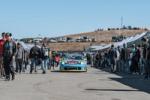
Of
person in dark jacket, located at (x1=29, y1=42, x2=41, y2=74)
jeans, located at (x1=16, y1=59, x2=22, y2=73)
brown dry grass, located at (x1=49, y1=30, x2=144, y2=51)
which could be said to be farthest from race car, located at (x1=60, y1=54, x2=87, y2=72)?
brown dry grass, located at (x1=49, y1=30, x2=144, y2=51)

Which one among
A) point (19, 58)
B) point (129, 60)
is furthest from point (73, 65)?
point (19, 58)

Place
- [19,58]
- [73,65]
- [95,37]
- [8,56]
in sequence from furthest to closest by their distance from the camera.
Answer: [95,37] → [73,65] → [19,58] → [8,56]

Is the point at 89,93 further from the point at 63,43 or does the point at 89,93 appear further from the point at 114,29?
the point at 114,29

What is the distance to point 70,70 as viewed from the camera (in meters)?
34.0

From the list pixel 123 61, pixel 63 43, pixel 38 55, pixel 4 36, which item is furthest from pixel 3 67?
pixel 63 43

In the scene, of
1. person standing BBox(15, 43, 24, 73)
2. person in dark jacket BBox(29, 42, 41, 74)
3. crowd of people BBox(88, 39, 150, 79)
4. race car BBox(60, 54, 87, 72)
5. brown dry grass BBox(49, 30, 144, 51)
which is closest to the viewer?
person standing BBox(15, 43, 24, 73)

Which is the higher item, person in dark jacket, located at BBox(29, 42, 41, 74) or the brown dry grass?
the brown dry grass

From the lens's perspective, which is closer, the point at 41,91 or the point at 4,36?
the point at 41,91

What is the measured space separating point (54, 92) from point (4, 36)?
757cm

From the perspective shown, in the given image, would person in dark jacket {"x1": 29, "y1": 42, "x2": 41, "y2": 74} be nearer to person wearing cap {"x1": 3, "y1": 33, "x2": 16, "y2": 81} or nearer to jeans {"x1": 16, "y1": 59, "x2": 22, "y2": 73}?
jeans {"x1": 16, "y1": 59, "x2": 22, "y2": 73}

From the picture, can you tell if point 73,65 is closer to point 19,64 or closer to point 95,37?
point 19,64

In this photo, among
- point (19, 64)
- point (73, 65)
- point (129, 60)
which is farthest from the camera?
point (129, 60)

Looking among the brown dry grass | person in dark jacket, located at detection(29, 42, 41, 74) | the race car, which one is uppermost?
the brown dry grass

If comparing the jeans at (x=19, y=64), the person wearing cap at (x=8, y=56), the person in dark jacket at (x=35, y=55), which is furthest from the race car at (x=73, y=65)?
the person wearing cap at (x=8, y=56)
